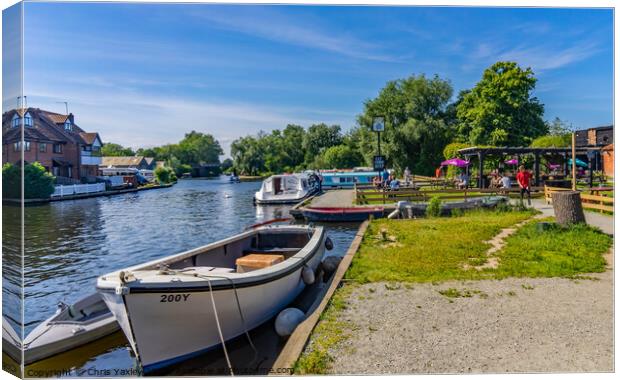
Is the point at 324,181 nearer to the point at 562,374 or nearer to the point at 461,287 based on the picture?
the point at 461,287

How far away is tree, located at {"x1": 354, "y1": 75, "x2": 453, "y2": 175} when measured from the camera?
46.0m

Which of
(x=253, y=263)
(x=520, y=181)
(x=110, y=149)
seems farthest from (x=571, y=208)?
(x=110, y=149)

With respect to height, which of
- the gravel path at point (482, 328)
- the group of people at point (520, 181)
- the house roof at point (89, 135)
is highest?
the house roof at point (89, 135)

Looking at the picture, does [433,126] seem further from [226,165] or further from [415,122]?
[226,165]

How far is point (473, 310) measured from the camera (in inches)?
270

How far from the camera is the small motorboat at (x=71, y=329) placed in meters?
7.41

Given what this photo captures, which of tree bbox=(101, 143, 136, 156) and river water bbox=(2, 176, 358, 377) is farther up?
tree bbox=(101, 143, 136, 156)

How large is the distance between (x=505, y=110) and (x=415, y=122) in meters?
9.41

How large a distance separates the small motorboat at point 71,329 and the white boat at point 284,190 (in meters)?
26.9

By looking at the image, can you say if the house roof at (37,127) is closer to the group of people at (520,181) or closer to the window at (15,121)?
the window at (15,121)

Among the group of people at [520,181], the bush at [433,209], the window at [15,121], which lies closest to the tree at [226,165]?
the group of people at [520,181]

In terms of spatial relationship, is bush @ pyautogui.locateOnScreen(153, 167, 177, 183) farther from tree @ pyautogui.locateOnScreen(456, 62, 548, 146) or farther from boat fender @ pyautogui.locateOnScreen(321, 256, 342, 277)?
boat fender @ pyautogui.locateOnScreen(321, 256, 342, 277)

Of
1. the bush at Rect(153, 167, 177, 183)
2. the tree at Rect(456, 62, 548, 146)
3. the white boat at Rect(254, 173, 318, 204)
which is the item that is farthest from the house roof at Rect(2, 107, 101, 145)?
the bush at Rect(153, 167, 177, 183)

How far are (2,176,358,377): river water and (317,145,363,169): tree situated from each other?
89.9ft
